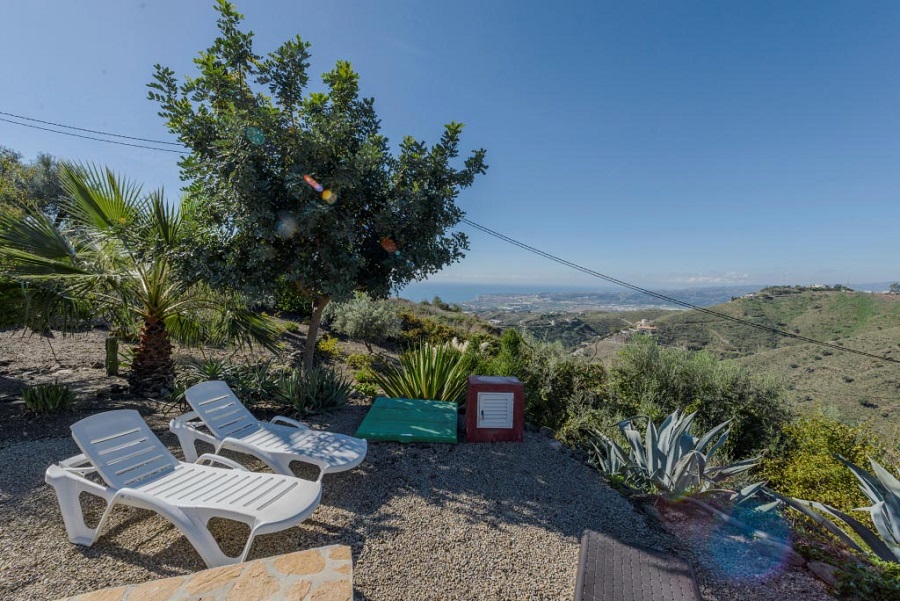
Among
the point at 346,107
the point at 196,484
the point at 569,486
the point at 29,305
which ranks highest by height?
the point at 346,107

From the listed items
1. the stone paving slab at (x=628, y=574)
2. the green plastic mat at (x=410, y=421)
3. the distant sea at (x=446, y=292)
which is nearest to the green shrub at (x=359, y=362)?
the distant sea at (x=446, y=292)

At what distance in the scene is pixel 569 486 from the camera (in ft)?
12.2

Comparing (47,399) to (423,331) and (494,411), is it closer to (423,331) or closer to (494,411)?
(494,411)

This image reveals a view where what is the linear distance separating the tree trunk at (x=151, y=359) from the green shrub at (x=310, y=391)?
81.1 inches

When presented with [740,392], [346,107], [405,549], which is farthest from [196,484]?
[740,392]

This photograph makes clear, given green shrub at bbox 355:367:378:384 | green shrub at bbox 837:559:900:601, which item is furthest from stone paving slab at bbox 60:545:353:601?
green shrub at bbox 355:367:378:384

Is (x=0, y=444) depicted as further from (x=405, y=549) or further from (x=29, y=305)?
(x=405, y=549)

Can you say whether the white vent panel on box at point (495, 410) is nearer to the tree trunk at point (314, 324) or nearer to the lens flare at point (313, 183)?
the tree trunk at point (314, 324)

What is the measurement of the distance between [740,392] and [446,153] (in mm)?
5543

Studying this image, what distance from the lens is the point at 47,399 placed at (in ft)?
16.7

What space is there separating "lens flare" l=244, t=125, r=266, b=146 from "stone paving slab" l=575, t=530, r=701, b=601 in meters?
5.33

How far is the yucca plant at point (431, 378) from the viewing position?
6.01 meters

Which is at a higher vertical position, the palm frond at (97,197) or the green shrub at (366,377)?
the palm frond at (97,197)

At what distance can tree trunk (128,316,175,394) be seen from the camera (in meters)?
5.95
